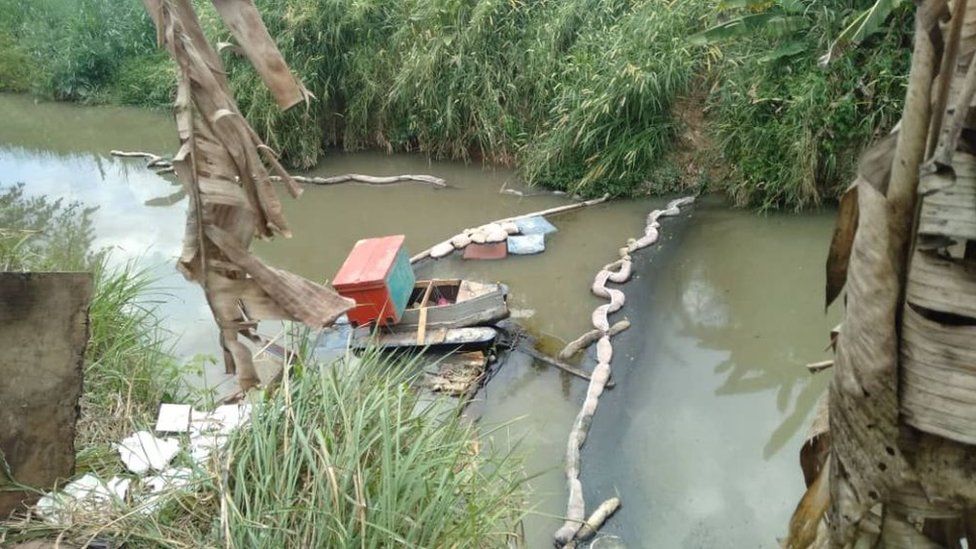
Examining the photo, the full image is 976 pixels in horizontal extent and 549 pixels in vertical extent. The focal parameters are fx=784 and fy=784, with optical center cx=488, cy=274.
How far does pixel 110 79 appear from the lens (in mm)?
14172

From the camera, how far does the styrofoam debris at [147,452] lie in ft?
8.77

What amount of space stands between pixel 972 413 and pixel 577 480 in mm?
3346

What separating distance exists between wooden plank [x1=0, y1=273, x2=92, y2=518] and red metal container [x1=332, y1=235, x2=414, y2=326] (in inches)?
110

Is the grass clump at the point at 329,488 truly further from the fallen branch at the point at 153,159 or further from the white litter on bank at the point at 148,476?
the fallen branch at the point at 153,159

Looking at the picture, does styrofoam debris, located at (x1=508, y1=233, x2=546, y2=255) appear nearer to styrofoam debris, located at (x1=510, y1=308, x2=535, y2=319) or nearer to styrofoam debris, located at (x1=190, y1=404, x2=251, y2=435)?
styrofoam debris, located at (x1=510, y1=308, x2=535, y2=319)

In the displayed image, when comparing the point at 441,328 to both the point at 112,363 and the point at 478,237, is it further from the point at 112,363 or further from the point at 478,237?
the point at 112,363

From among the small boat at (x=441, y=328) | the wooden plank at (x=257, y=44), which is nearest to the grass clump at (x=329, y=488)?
the wooden plank at (x=257, y=44)

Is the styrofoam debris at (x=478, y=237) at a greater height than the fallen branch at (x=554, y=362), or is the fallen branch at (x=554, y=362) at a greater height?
the styrofoam debris at (x=478, y=237)

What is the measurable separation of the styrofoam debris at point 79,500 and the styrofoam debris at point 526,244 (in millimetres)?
5132

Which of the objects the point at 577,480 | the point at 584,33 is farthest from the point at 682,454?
the point at 584,33

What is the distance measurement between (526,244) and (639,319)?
1.64 metres

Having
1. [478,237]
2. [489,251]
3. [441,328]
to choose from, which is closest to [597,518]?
[441,328]

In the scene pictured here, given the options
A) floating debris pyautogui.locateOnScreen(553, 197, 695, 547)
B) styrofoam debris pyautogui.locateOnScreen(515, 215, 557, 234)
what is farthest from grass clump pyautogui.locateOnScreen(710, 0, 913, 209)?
styrofoam debris pyautogui.locateOnScreen(515, 215, 557, 234)

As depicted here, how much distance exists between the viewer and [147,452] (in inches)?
108
